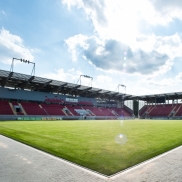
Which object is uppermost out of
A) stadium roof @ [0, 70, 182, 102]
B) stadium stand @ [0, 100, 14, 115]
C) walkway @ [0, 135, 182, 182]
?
stadium roof @ [0, 70, 182, 102]

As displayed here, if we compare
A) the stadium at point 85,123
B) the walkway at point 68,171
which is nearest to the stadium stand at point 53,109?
the stadium at point 85,123

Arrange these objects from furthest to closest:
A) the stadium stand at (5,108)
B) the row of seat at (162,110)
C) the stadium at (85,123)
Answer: the row of seat at (162,110), the stadium stand at (5,108), the stadium at (85,123)

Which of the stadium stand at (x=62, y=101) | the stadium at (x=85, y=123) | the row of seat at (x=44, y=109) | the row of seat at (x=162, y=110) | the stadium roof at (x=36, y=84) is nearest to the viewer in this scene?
the stadium at (x=85, y=123)

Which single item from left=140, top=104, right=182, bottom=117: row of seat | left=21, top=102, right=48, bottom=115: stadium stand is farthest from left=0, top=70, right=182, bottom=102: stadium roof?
left=21, top=102, right=48, bottom=115: stadium stand

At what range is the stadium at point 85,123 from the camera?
813 cm

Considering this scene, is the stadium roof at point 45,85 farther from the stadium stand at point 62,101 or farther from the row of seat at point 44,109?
the row of seat at point 44,109

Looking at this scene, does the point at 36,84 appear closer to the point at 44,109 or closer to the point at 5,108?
the point at 44,109

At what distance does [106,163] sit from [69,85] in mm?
54191

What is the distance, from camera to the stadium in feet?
26.7

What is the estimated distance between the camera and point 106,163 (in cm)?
666

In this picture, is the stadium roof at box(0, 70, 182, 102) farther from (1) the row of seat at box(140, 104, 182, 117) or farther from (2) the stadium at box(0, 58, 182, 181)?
(1) the row of seat at box(140, 104, 182, 117)

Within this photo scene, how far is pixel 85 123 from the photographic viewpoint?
106 ft

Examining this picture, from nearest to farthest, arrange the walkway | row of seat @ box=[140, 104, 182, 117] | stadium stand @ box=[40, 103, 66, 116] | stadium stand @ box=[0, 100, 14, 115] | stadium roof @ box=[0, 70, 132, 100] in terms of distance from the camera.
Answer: the walkway, stadium stand @ box=[0, 100, 14, 115], stadium roof @ box=[0, 70, 132, 100], stadium stand @ box=[40, 103, 66, 116], row of seat @ box=[140, 104, 182, 117]

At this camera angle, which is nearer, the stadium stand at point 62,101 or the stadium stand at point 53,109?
the stadium stand at point 62,101
